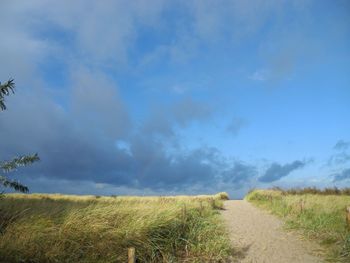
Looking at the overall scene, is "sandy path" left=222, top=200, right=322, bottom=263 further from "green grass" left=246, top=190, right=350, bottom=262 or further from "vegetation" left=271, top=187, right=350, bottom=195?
"vegetation" left=271, top=187, right=350, bottom=195

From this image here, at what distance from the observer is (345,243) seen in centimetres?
1255

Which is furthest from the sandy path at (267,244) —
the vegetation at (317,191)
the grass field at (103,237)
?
the vegetation at (317,191)

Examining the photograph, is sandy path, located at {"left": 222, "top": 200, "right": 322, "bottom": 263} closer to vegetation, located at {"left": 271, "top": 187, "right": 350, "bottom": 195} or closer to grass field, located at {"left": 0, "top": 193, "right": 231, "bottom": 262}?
grass field, located at {"left": 0, "top": 193, "right": 231, "bottom": 262}

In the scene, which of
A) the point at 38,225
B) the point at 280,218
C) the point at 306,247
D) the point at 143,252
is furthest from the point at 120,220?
the point at 280,218

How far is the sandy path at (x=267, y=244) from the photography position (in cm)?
1234

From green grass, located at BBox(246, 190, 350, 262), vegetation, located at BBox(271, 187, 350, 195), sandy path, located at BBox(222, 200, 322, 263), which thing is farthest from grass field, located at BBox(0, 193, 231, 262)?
vegetation, located at BBox(271, 187, 350, 195)

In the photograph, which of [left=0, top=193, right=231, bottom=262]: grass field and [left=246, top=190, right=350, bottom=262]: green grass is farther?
[left=246, top=190, right=350, bottom=262]: green grass

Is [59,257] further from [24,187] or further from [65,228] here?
[24,187]

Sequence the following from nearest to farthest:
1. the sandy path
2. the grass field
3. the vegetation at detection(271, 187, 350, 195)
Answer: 1. the grass field
2. the sandy path
3. the vegetation at detection(271, 187, 350, 195)

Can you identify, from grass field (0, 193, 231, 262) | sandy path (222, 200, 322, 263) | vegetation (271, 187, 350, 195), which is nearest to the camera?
grass field (0, 193, 231, 262)

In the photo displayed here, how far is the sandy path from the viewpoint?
12.3 metres

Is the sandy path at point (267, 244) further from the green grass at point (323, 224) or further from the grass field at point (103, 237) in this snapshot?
the grass field at point (103, 237)

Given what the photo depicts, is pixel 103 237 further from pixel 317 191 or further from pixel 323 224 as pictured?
pixel 317 191

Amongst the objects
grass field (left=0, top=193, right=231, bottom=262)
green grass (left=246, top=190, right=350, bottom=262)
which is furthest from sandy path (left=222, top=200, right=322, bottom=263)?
grass field (left=0, top=193, right=231, bottom=262)
